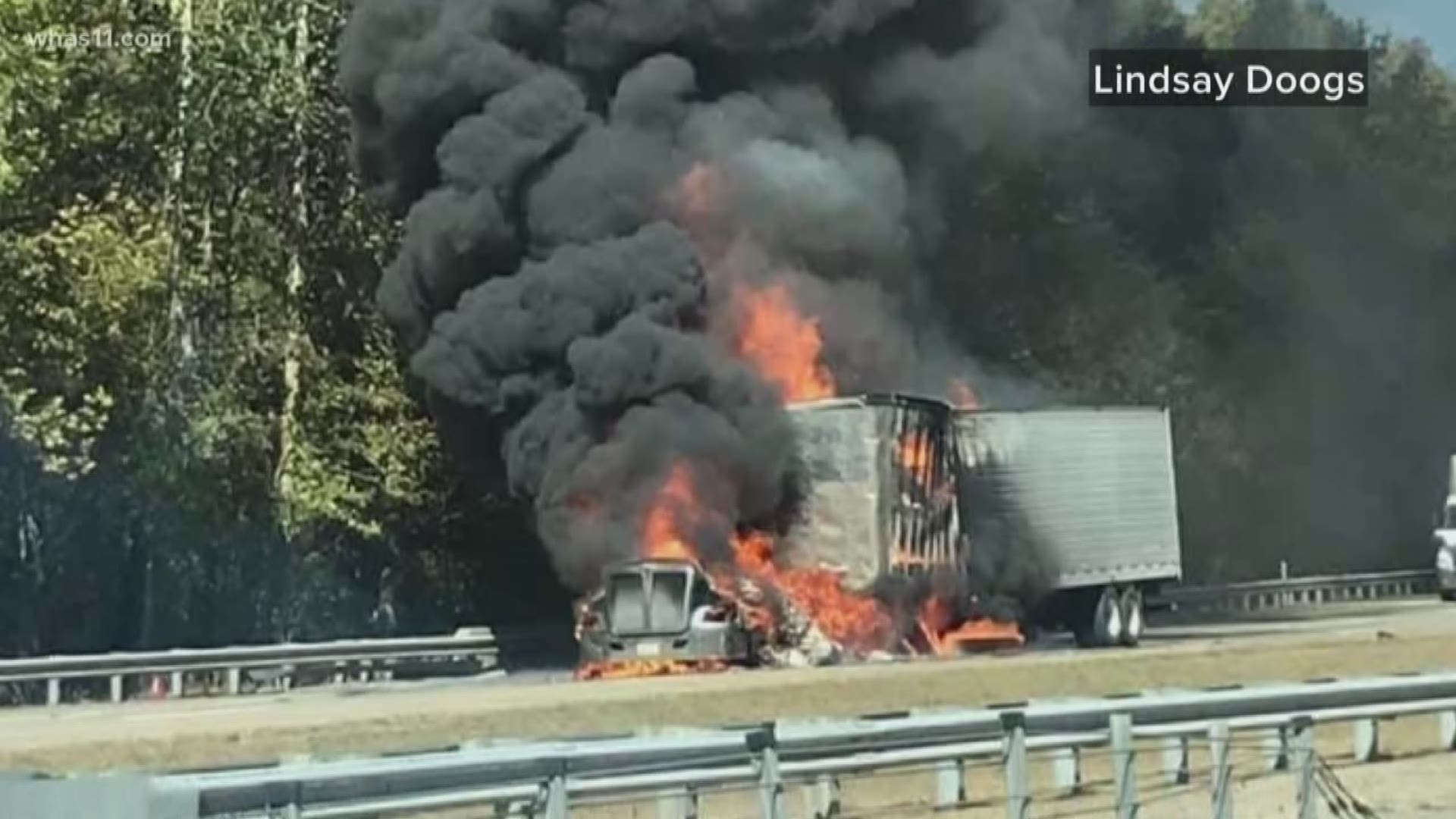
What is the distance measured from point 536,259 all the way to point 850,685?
17.0 metres

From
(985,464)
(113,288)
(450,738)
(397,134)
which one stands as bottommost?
(450,738)

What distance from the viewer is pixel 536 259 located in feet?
146

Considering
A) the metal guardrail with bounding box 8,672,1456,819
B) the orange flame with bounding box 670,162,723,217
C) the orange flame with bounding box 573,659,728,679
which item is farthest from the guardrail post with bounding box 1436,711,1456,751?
the orange flame with bounding box 670,162,723,217

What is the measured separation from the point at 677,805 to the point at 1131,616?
30966 mm

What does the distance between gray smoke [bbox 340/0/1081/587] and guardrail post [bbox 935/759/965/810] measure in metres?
24.2

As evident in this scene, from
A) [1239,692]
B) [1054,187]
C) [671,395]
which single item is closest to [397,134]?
[671,395]

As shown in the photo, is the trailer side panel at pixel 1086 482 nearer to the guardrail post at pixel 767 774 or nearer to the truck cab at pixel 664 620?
the truck cab at pixel 664 620

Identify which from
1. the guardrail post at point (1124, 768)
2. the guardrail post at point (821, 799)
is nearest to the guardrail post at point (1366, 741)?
the guardrail post at point (1124, 768)

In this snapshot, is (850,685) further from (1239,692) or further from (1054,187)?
(1054,187)

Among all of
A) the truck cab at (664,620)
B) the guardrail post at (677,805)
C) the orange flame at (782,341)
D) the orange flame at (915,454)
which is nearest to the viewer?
the guardrail post at (677,805)

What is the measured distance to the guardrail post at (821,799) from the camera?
1383 cm

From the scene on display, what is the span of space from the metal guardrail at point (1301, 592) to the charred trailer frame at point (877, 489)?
9553 mm

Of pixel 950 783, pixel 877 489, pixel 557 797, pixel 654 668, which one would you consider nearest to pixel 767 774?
pixel 557 797

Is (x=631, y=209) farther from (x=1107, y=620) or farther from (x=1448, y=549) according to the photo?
(x=1448, y=549)
